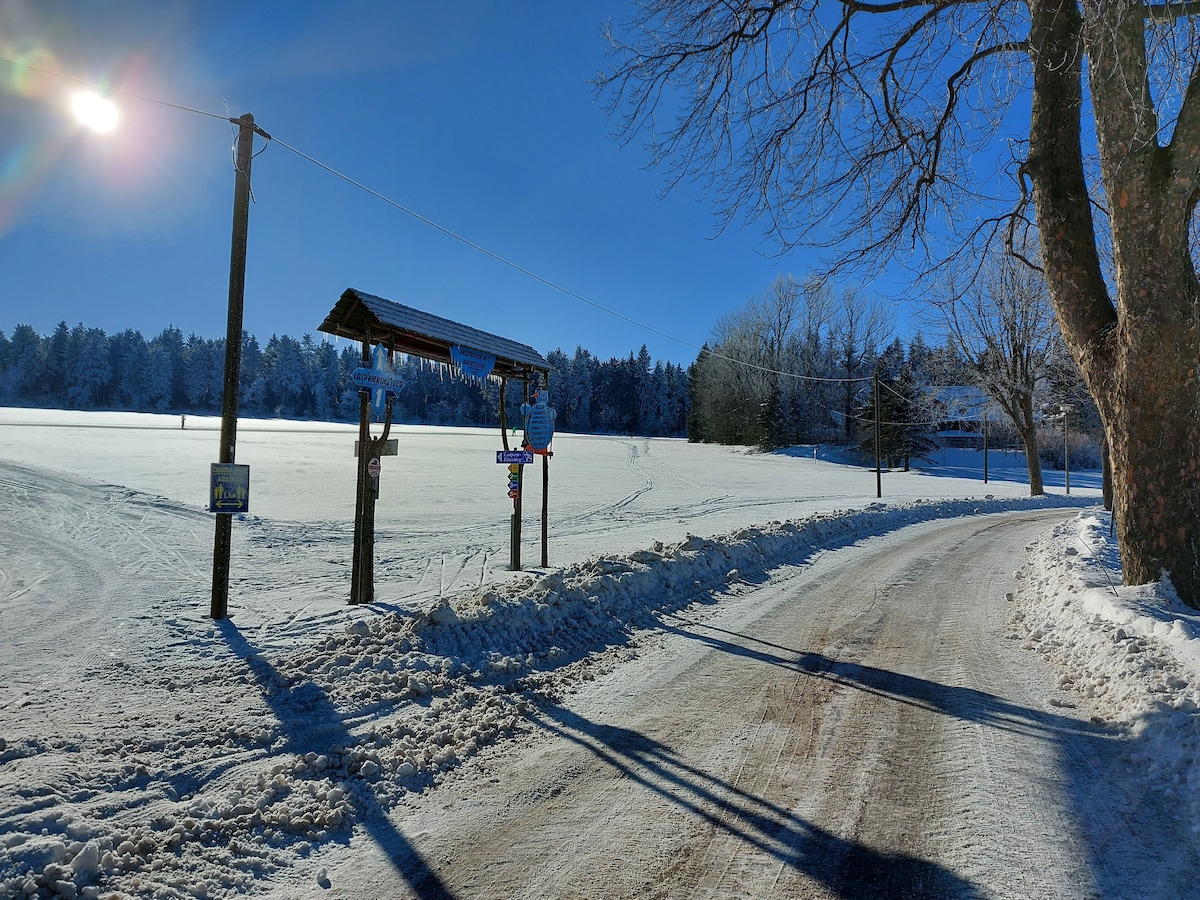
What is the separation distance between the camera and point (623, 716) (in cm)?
399

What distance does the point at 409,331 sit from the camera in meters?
6.89

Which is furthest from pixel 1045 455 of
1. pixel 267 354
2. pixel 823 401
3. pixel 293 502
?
pixel 267 354

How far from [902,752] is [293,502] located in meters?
15.0

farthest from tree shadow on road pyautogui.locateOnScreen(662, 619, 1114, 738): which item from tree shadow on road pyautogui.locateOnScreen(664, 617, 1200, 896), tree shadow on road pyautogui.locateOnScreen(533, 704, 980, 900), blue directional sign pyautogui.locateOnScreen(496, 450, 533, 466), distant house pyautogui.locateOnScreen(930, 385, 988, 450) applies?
distant house pyautogui.locateOnScreen(930, 385, 988, 450)

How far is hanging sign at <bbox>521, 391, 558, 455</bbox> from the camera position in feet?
29.9

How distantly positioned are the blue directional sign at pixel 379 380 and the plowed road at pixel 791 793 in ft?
13.2

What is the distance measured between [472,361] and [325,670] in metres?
4.60

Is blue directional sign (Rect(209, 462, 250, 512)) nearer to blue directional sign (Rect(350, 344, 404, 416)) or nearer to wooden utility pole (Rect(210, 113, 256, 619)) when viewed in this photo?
wooden utility pole (Rect(210, 113, 256, 619))

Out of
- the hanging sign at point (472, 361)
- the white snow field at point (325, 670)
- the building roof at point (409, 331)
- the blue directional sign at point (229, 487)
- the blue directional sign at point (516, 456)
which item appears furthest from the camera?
the blue directional sign at point (516, 456)

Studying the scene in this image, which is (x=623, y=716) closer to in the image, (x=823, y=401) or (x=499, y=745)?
(x=499, y=745)

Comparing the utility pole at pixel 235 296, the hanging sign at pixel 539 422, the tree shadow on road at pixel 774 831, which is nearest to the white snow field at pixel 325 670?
the tree shadow on road at pixel 774 831

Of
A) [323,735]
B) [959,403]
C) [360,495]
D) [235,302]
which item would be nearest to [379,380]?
[360,495]

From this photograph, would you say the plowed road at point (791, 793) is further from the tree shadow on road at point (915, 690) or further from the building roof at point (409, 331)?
the building roof at point (409, 331)

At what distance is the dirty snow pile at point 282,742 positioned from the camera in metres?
2.54
